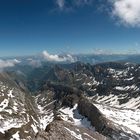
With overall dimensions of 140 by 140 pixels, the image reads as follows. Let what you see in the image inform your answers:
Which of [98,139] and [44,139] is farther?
[98,139]

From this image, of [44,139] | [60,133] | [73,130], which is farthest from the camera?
[73,130]

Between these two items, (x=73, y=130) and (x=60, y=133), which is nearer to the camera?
(x=60, y=133)

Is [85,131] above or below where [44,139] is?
below

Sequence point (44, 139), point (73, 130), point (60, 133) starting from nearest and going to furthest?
point (44, 139) → point (60, 133) → point (73, 130)

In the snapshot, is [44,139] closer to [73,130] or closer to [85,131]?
[73,130]

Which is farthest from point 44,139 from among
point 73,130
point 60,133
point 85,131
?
point 85,131

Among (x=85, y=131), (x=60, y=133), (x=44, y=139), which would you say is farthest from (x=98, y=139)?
(x=44, y=139)

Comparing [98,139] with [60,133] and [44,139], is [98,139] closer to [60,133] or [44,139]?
[60,133]

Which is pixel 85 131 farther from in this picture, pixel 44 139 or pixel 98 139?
pixel 44 139
